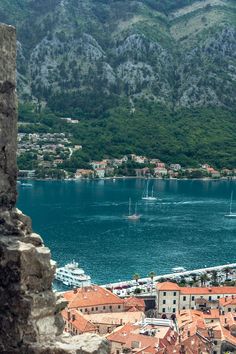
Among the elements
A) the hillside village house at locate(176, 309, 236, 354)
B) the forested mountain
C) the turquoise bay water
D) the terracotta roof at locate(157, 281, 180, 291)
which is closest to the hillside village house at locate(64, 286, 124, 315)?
the terracotta roof at locate(157, 281, 180, 291)

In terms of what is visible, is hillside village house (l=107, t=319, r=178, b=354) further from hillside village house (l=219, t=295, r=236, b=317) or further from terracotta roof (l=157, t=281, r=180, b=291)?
terracotta roof (l=157, t=281, r=180, b=291)

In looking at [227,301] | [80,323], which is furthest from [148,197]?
[80,323]

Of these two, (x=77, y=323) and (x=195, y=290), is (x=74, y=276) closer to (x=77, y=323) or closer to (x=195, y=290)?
(x=195, y=290)

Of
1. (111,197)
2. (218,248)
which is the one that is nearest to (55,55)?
(111,197)

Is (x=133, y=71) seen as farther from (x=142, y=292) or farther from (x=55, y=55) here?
(x=142, y=292)

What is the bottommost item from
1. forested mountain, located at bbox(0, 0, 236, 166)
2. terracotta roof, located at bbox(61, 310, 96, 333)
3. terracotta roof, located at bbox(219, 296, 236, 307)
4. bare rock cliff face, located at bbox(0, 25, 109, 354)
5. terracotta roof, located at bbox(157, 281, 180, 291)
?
terracotta roof, located at bbox(219, 296, 236, 307)

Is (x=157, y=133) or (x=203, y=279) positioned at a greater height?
(x=157, y=133)

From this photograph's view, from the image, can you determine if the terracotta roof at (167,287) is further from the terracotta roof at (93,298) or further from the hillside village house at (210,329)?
the hillside village house at (210,329)

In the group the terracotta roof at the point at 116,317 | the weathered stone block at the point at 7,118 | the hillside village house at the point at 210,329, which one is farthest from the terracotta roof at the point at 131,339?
the weathered stone block at the point at 7,118
